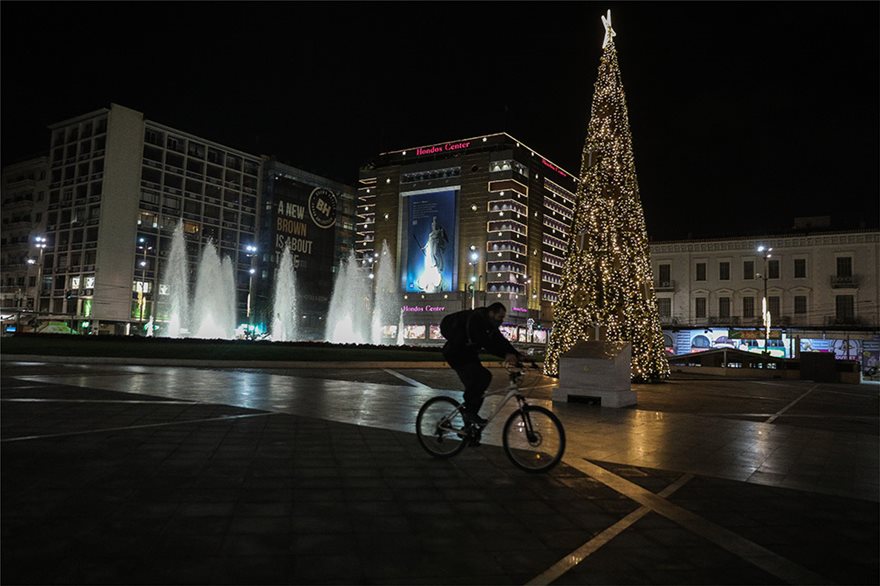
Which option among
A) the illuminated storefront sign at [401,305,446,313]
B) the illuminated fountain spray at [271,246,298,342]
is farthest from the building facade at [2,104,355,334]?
the illuminated storefront sign at [401,305,446,313]

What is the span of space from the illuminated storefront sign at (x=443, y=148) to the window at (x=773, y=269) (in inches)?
2644

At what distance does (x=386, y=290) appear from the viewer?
11100 cm

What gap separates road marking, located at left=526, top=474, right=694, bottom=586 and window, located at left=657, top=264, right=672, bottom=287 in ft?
171

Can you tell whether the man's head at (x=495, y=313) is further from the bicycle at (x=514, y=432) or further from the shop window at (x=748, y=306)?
the shop window at (x=748, y=306)

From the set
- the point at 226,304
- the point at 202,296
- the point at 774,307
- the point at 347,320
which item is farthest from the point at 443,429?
the point at 202,296

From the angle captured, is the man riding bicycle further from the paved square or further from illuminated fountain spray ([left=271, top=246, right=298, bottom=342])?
illuminated fountain spray ([left=271, top=246, right=298, bottom=342])

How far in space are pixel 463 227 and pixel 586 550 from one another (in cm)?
10201

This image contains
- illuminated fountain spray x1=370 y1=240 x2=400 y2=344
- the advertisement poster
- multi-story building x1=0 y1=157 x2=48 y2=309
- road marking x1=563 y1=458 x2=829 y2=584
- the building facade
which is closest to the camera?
road marking x1=563 y1=458 x2=829 y2=584

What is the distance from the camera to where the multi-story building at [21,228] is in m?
78.0

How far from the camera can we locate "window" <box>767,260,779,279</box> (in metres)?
50.1

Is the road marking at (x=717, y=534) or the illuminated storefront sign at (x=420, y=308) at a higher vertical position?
the illuminated storefront sign at (x=420, y=308)

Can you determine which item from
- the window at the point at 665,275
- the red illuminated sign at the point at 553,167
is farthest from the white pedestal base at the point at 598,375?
the red illuminated sign at the point at 553,167

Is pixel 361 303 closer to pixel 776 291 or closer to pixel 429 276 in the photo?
pixel 429 276

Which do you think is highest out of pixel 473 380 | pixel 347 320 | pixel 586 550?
pixel 347 320
